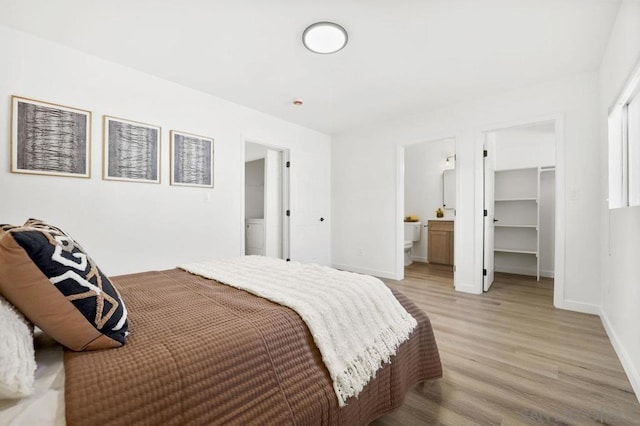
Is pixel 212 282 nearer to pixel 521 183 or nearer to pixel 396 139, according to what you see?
pixel 396 139

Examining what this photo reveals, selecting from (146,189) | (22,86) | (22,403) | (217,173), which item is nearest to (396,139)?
(217,173)

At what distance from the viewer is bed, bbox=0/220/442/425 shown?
0.70 meters

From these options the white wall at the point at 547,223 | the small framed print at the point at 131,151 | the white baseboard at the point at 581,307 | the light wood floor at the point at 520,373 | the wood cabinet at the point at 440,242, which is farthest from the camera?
the wood cabinet at the point at 440,242

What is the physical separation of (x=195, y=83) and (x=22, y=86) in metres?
1.38

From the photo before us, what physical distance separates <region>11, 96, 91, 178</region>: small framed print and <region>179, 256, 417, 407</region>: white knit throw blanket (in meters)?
1.66

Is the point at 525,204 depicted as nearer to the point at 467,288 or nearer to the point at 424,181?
the point at 424,181

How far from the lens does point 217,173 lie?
11.4 ft

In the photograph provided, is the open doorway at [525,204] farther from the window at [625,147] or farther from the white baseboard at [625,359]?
the white baseboard at [625,359]

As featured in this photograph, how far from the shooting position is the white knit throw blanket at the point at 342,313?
113 centimetres

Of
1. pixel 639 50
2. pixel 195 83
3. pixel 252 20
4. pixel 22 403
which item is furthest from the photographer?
pixel 195 83

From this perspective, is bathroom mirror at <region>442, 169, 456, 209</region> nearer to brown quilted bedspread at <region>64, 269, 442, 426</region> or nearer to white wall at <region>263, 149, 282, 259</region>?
white wall at <region>263, 149, 282, 259</region>

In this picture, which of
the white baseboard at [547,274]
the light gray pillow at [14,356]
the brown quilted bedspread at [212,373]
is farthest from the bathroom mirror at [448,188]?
the light gray pillow at [14,356]

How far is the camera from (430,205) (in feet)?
19.4

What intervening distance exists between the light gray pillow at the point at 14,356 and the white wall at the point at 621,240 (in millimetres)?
2621
